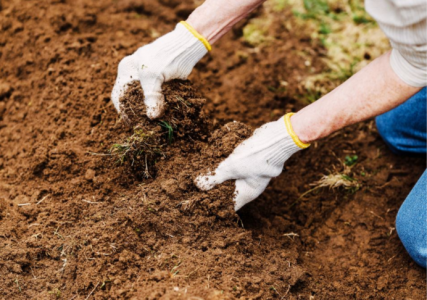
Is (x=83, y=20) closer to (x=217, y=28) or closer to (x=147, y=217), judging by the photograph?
(x=217, y=28)

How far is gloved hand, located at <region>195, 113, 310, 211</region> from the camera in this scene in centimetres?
195

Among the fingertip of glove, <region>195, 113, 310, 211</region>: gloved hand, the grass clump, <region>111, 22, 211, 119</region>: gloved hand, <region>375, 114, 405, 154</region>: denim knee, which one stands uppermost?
<region>111, 22, 211, 119</region>: gloved hand

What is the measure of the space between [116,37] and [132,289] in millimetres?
1860

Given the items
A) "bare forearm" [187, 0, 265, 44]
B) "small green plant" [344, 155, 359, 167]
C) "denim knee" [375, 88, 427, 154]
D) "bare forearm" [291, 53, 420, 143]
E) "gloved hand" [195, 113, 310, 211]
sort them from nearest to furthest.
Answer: "bare forearm" [291, 53, 420, 143] < "gloved hand" [195, 113, 310, 211] < "bare forearm" [187, 0, 265, 44] < "denim knee" [375, 88, 427, 154] < "small green plant" [344, 155, 359, 167]

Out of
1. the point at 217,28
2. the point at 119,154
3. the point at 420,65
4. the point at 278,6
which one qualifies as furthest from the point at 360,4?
the point at 119,154

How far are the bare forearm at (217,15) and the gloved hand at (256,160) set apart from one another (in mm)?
550

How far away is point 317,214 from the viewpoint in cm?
238

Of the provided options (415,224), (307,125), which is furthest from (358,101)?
(415,224)

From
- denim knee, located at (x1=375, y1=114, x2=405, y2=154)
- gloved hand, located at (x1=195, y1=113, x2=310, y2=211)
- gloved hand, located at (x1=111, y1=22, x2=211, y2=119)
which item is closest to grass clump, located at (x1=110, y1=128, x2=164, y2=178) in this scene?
gloved hand, located at (x1=111, y1=22, x2=211, y2=119)

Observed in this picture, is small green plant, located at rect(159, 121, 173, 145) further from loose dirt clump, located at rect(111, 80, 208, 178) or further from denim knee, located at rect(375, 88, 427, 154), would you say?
denim knee, located at rect(375, 88, 427, 154)

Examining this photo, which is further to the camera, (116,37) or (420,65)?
(116,37)

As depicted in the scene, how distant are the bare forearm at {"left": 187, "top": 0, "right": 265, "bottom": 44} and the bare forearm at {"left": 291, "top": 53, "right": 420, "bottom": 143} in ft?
1.96

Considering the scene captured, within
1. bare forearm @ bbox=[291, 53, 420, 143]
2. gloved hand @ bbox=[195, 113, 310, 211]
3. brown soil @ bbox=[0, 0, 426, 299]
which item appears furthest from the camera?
gloved hand @ bbox=[195, 113, 310, 211]

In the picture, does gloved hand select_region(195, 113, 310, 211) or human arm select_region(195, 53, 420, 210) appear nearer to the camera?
human arm select_region(195, 53, 420, 210)
